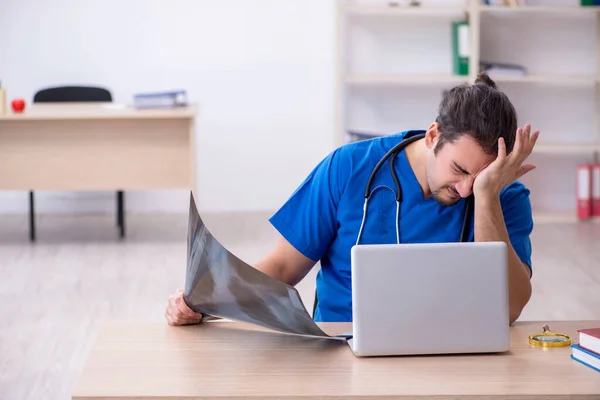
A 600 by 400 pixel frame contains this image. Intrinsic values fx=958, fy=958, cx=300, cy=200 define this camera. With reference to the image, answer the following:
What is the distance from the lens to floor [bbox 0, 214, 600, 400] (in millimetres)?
3387

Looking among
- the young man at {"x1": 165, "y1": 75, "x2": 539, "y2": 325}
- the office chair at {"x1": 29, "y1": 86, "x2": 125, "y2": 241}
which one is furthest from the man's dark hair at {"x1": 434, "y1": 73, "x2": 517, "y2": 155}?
the office chair at {"x1": 29, "y1": 86, "x2": 125, "y2": 241}

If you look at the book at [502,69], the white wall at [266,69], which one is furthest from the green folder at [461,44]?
the white wall at [266,69]

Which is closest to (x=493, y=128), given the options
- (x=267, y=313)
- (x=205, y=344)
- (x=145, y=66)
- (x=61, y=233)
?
(x=267, y=313)

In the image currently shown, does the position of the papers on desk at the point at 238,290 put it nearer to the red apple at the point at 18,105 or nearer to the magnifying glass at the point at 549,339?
the magnifying glass at the point at 549,339

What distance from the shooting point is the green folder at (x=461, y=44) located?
605 centimetres

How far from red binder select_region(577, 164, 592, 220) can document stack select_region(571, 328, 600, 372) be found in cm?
488

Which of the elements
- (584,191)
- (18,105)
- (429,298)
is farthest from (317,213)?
(584,191)

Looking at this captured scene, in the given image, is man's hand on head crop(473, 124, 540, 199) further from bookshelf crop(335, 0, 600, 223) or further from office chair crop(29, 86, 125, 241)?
bookshelf crop(335, 0, 600, 223)

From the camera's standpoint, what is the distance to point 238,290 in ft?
5.10

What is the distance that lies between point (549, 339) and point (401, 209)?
450mm

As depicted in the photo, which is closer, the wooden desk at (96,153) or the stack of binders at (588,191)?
the wooden desk at (96,153)

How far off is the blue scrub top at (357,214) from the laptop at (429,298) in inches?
17.7

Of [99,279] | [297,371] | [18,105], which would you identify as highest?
[18,105]

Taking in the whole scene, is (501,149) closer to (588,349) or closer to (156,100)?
(588,349)
